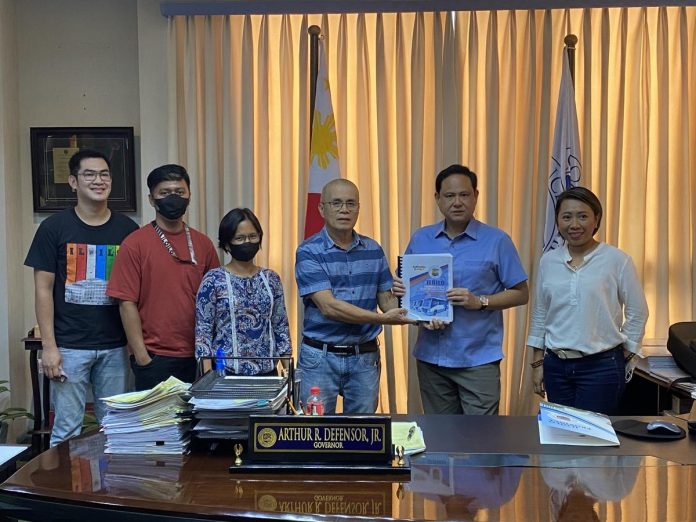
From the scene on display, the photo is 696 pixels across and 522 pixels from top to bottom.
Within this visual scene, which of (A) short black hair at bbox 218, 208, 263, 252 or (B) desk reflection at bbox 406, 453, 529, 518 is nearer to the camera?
(B) desk reflection at bbox 406, 453, 529, 518

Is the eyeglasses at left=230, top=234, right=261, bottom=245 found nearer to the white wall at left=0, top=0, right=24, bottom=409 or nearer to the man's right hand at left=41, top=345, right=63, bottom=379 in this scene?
the man's right hand at left=41, top=345, right=63, bottom=379

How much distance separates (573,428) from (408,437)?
0.46 m

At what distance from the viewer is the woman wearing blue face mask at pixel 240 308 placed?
2697 millimetres

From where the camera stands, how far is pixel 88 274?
2904 mm

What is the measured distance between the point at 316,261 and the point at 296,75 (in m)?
1.77

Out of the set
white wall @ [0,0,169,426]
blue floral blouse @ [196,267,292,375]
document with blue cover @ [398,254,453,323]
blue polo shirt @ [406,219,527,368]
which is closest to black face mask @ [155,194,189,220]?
blue floral blouse @ [196,267,292,375]

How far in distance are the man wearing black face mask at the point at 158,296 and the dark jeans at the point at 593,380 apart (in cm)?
155

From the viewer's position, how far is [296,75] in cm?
419

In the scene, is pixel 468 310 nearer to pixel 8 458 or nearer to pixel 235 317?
pixel 235 317

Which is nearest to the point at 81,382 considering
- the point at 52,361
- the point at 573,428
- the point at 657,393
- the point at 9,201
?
the point at 52,361

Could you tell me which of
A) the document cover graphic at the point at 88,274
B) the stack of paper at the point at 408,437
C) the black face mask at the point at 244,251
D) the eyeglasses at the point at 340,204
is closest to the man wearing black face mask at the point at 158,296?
the document cover graphic at the point at 88,274

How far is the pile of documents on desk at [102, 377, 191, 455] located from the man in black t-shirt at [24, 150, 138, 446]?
1.16 meters

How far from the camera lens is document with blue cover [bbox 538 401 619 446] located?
6.21 feet

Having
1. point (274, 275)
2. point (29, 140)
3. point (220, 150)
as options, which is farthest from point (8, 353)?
point (274, 275)
